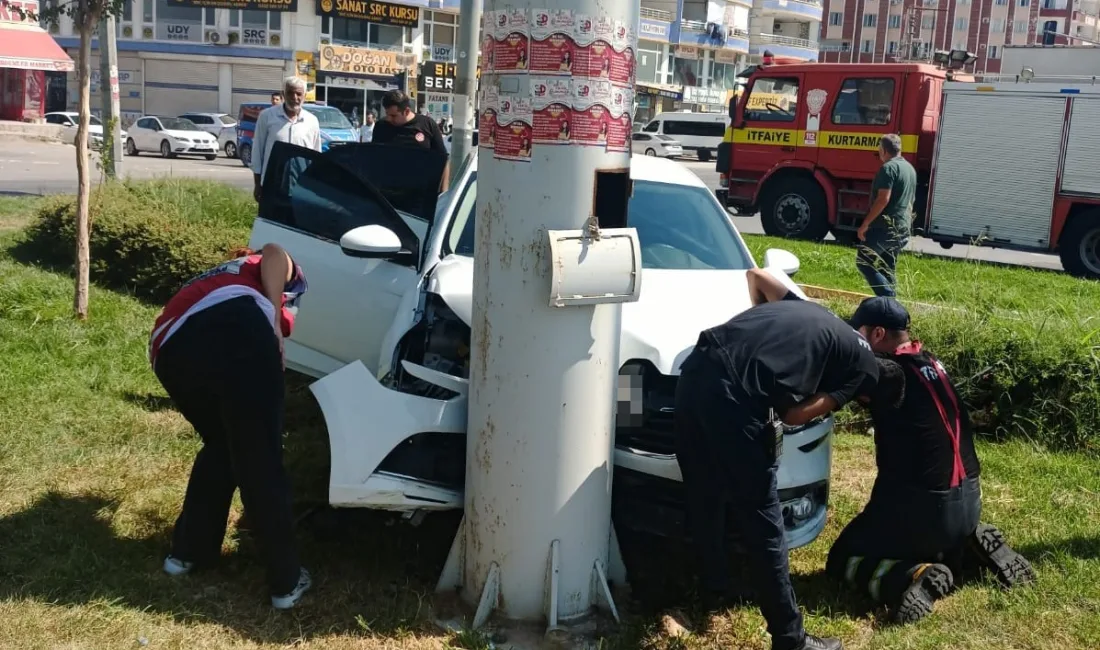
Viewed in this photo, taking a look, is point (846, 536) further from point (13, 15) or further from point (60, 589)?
point (13, 15)

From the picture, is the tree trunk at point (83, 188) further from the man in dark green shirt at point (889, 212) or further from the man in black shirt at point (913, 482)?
the man in dark green shirt at point (889, 212)

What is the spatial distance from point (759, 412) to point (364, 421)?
58.3 inches

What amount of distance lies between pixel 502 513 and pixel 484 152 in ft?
4.37

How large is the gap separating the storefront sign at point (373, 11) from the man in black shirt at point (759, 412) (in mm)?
49102

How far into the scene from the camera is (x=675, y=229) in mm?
5836

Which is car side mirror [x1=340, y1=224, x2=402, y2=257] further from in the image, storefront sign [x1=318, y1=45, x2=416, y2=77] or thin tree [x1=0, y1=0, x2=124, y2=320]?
storefront sign [x1=318, y1=45, x2=416, y2=77]

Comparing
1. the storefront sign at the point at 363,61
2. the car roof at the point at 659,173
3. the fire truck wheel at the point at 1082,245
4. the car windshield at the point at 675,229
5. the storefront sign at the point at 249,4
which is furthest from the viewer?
the storefront sign at the point at 363,61

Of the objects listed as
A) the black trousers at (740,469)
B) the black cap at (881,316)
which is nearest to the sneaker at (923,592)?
the black trousers at (740,469)

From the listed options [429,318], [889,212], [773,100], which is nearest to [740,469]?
[429,318]

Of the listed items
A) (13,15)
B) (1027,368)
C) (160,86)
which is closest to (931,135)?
(1027,368)

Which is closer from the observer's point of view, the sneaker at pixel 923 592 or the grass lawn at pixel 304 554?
the grass lawn at pixel 304 554

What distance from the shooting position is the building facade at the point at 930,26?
107 meters

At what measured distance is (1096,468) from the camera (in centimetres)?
596

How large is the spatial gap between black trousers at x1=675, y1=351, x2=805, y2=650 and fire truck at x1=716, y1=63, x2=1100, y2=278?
11.6 m
